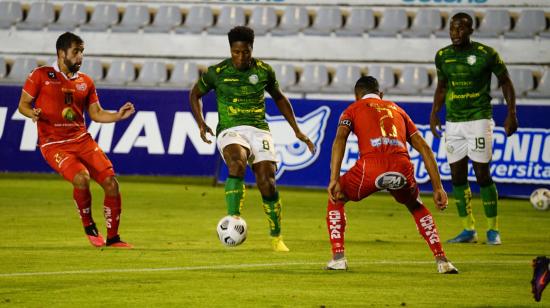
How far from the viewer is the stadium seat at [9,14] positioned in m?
26.6

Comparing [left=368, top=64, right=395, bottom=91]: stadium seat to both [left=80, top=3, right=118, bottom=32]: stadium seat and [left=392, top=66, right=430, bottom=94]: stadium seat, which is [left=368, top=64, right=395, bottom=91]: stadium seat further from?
[left=80, top=3, right=118, bottom=32]: stadium seat

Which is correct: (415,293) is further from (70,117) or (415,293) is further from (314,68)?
(314,68)

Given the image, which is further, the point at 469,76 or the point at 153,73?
the point at 153,73

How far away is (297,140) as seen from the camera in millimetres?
20828

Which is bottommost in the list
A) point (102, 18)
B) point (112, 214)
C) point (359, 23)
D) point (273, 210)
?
point (102, 18)

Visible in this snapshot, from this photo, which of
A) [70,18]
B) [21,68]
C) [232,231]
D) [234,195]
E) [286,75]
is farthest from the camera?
[70,18]

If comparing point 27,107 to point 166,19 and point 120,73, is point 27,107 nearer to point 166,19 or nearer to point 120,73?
point 120,73

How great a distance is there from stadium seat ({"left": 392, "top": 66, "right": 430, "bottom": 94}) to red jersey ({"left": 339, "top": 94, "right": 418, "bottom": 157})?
1432 cm

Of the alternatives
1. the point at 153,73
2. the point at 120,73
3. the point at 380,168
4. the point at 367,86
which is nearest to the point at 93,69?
the point at 120,73

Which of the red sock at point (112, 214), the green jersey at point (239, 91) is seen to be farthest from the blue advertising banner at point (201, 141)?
the red sock at point (112, 214)

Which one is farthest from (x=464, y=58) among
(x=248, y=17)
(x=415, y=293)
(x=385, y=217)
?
(x=248, y=17)

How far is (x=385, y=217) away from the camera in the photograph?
16406 mm

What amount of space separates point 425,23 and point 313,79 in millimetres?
2740

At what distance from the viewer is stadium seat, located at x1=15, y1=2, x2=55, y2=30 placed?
26500 millimetres
